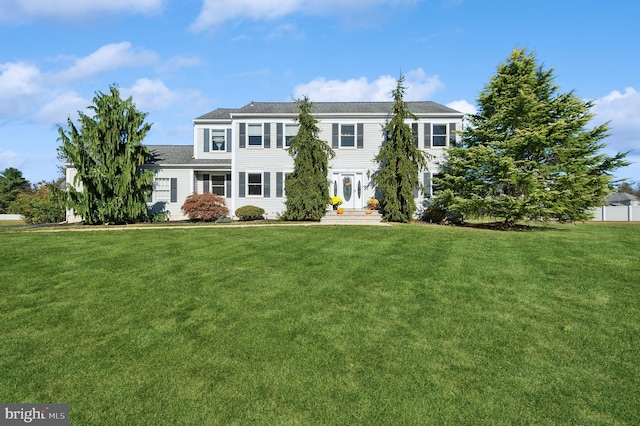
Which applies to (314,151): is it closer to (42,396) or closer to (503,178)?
(503,178)

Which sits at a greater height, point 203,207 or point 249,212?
point 203,207

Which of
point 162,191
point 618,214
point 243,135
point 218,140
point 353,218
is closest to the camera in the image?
point 353,218

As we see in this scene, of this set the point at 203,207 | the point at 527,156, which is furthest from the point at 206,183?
the point at 527,156

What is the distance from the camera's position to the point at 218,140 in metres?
23.4

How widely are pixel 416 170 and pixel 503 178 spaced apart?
A: 13.2 feet

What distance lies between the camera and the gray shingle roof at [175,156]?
22.1 m

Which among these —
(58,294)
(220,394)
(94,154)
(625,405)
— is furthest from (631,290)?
(94,154)

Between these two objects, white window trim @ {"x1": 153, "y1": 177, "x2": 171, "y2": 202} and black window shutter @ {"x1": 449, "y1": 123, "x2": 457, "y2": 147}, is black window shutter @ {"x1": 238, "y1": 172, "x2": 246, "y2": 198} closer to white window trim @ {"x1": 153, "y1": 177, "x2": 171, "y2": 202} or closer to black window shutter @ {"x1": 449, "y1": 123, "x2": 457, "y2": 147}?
white window trim @ {"x1": 153, "y1": 177, "x2": 171, "y2": 202}

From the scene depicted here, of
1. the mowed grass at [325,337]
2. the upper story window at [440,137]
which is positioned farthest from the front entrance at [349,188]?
the mowed grass at [325,337]

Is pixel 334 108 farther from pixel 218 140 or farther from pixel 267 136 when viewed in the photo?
pixel 218 140

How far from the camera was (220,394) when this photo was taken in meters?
4.00

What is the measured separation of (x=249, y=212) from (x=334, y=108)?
793 centimetres

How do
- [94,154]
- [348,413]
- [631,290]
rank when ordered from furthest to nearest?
1. [94,154]
2. [631,290]
3. [348,413]

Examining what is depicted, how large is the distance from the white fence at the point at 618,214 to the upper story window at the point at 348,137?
18.2m
